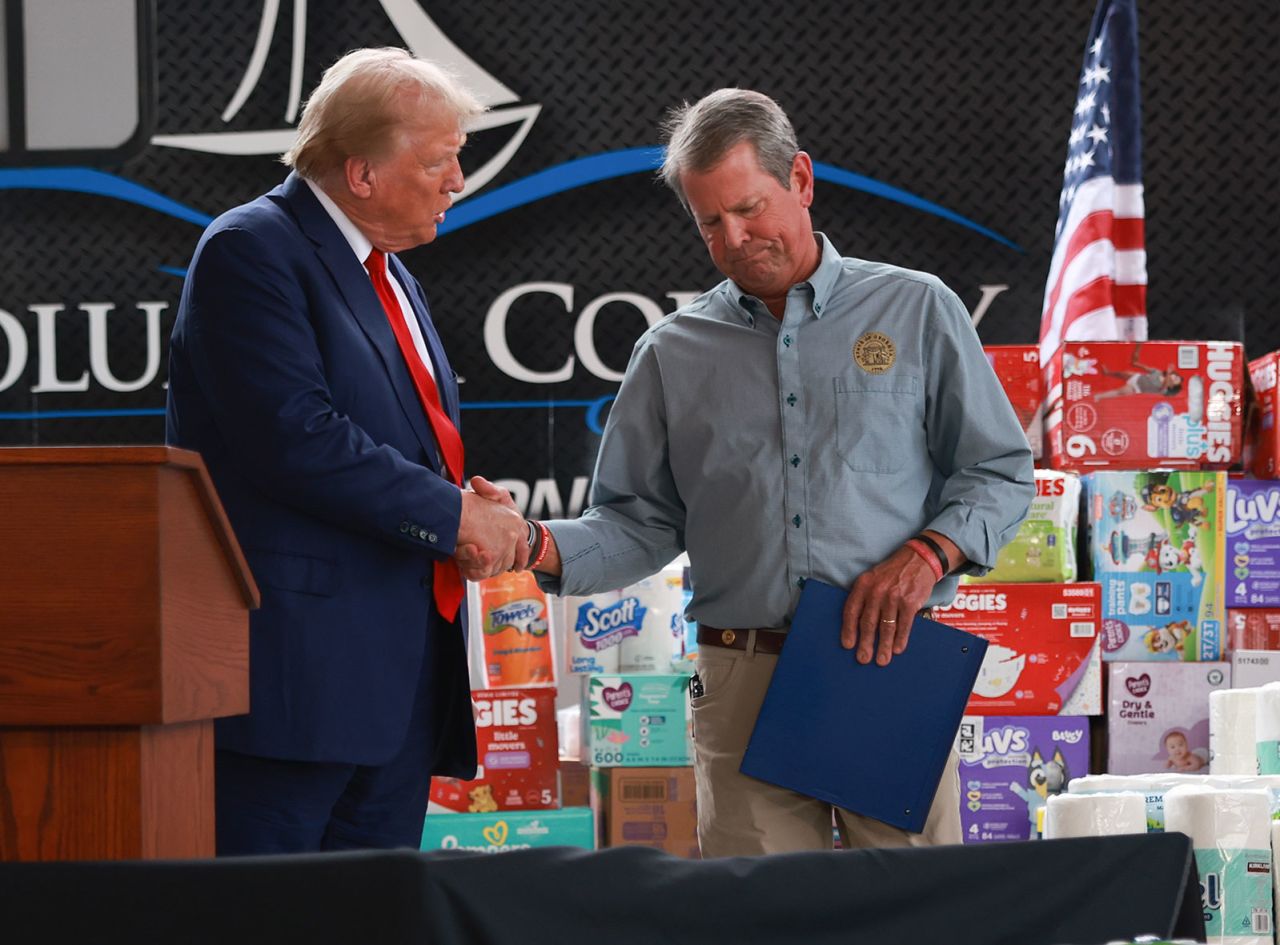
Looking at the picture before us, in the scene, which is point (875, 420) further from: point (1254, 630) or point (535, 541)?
point (1254, 630)

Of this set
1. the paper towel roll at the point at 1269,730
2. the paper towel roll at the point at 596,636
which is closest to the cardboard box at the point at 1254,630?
the paper towel roll at the point at 1269,730

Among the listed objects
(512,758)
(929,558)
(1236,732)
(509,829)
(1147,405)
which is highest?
(1147,405)

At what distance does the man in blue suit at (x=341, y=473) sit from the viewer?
2.00m

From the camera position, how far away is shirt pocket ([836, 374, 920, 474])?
7.07 feet

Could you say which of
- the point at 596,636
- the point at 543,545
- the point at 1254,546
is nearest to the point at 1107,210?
the point at 1254,546

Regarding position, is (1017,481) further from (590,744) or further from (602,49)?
(602,49)

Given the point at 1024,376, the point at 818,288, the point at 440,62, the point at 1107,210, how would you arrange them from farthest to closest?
1. the point at 440,62
2. the point at 1107,210
3. the point at 1024,376
4. the point at 818,288

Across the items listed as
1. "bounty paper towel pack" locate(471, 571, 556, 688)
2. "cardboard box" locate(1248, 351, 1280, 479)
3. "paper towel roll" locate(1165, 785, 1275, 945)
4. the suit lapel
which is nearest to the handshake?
the suit lapel

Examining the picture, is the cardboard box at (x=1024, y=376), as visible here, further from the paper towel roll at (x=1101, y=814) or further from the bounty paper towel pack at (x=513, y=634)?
the paper towel roll at (x=1101, y=814)

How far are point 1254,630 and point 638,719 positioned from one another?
5.59 ft

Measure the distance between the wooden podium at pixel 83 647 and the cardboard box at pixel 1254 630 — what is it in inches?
126

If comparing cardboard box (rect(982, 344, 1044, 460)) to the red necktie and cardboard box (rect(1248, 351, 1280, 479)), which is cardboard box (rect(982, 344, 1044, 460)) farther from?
the red necktie

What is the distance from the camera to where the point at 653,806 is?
4.07m

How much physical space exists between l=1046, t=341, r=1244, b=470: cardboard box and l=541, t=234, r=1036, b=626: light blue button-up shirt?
1.85 m
